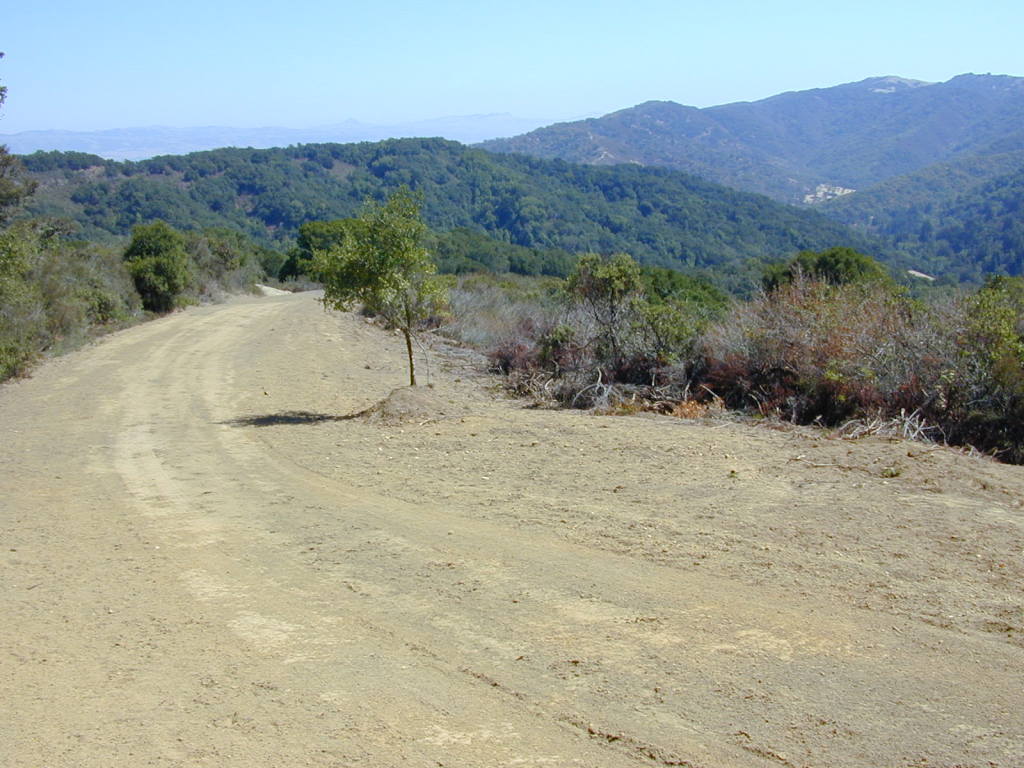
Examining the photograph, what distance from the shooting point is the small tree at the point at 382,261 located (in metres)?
13.6

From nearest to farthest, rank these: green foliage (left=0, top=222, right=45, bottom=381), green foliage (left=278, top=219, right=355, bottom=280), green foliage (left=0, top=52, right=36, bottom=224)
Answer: green foliage (left=0, top=222, right=45, bottom=381) → green foliage (left=0, top=52, right=36, bottom=224) → green foliage (left=278, top=219, right=355, bottom=280)

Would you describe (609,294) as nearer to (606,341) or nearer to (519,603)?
(606,341)

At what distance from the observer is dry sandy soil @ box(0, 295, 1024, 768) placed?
14.6 ft

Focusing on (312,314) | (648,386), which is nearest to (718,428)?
(648,386)

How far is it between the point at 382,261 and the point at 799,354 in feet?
21.7

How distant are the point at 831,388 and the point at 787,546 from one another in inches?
269

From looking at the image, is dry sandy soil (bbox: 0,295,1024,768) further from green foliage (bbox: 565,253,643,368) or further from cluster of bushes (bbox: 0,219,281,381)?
cluster of bushes (bbox: 0,219,281,381)

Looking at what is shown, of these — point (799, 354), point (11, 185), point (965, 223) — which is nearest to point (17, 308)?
point (11, 185)

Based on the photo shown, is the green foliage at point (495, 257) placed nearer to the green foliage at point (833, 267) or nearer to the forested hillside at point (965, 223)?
the green foliage at point (833, 267)

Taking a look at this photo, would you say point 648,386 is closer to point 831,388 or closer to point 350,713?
point 831,388

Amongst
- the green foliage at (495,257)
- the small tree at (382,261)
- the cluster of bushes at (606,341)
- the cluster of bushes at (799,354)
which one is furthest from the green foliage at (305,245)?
the small tree at (382,261)

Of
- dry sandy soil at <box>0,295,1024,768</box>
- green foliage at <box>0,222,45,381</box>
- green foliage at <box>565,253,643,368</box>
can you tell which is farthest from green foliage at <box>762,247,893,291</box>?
green foliage at <box>0,222,45,381</box>

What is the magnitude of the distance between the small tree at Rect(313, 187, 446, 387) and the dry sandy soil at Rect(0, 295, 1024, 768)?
297 centimetres

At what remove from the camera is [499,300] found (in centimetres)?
2845
